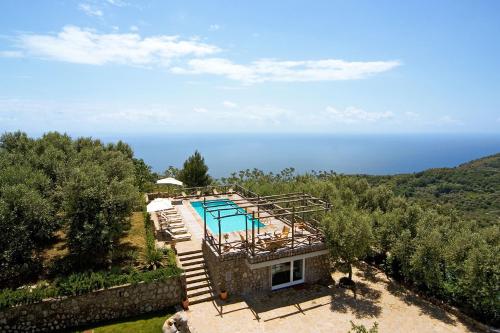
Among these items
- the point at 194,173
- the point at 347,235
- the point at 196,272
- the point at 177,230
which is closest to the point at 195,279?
the point at 196,272

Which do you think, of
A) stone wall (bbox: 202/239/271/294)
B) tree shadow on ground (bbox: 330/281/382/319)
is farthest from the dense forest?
tree shadow on ground (bbox: 330/281/382/319)

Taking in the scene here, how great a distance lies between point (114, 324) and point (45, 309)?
2.67 meters

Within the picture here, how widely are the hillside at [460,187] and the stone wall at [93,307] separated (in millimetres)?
44257

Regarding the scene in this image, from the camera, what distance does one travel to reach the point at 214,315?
42.4 ft

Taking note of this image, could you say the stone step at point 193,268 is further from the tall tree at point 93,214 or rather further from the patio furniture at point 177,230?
the tall tree at point 93,214

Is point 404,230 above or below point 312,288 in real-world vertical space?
above

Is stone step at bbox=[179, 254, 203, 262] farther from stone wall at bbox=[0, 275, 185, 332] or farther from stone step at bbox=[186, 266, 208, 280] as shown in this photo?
stone wall at bbox=[0, 275, 185, 332]

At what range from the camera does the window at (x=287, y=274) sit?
49.9ft

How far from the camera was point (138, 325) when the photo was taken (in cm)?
1247

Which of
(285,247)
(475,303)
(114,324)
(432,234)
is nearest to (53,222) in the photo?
(114,324)

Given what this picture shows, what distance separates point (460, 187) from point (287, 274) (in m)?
69.4

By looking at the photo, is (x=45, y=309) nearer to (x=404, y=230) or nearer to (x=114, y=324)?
(x=114, y=324)

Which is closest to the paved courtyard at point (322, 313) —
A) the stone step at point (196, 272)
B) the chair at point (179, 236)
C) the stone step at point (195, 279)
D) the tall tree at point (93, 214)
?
the stone step at point (195, 279)

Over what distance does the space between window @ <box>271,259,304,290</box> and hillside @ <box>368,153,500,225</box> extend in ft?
127
